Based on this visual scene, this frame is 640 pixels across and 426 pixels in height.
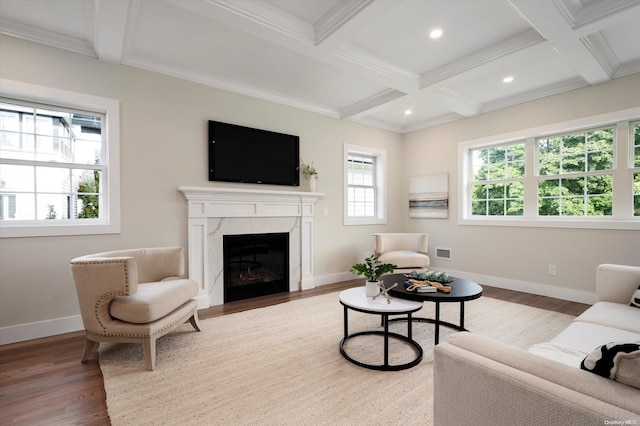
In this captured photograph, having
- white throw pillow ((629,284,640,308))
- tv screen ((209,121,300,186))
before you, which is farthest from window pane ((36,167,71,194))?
white throw pillow ((629,284,640,308))

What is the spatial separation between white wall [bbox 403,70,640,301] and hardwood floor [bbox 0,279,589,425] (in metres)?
4.77

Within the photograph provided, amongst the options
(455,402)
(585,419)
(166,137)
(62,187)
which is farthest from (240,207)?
(585,419)

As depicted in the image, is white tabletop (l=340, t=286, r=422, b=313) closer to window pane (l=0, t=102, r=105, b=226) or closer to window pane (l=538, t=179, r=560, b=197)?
window pane (l=0, t=102, r=105, b=226)

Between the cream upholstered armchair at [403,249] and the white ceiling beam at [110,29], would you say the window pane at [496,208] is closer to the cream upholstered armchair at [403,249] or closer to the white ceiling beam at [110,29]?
the cream upholstered armchair at [403,249]

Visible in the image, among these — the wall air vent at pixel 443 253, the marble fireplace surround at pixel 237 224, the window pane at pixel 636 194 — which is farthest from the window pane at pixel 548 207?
the marble fireplace surround at pixel 237 224

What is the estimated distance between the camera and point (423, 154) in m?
5.53

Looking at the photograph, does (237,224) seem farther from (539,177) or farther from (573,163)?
(573,163)

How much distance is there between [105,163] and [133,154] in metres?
0.28

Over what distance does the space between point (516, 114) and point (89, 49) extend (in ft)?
17.0

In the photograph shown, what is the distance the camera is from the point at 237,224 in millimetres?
3945

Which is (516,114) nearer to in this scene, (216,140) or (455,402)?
(216,140)

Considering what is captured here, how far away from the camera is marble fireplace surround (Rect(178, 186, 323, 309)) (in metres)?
3.59

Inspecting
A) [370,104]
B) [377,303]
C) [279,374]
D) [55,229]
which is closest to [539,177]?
[370,104]

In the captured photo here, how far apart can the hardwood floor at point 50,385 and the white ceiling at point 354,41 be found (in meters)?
2.64
